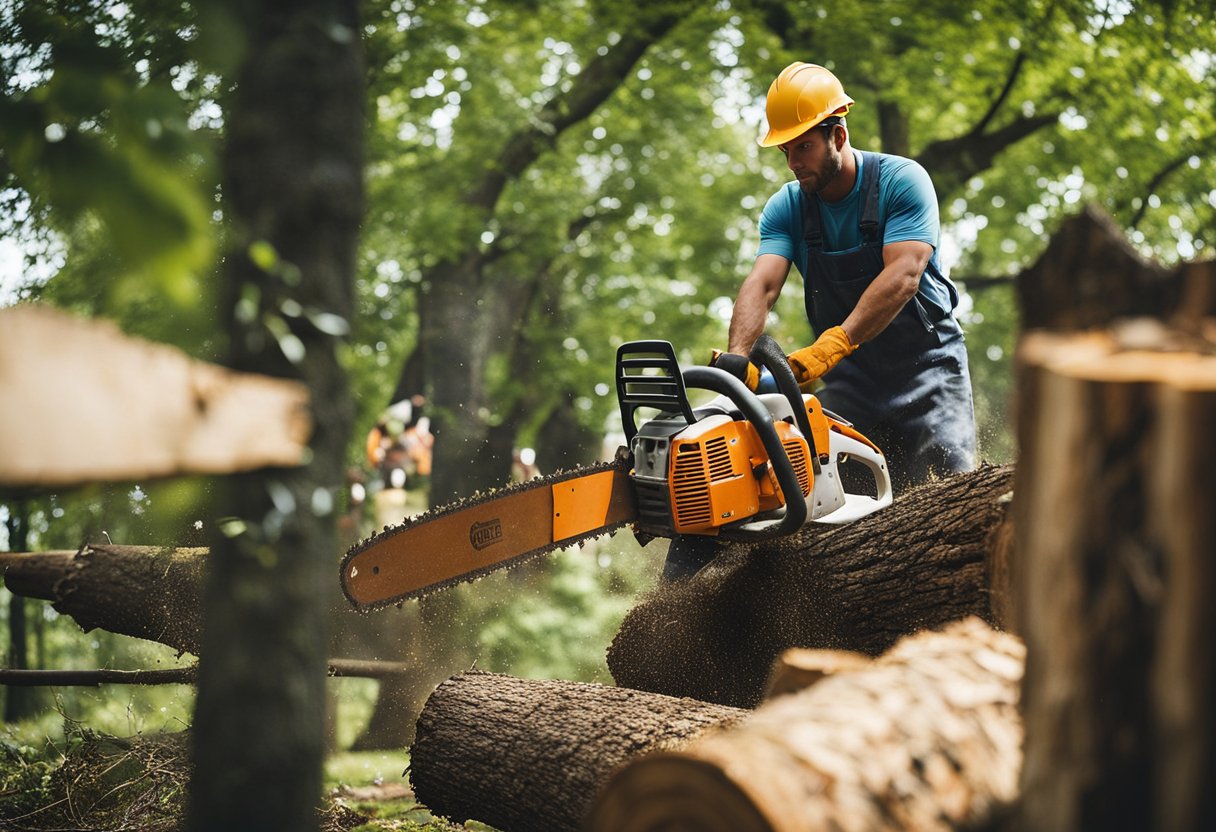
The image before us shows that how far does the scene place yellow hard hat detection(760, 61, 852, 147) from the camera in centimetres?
376

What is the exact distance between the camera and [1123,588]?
1.27m

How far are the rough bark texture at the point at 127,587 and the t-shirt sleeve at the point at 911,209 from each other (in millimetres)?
3167

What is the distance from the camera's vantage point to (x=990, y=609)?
118 inches

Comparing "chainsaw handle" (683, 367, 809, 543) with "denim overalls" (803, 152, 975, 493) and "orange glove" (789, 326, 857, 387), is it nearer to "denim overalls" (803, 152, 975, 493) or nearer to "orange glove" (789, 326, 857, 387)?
"orange glove" (789, 326, 857, 387)

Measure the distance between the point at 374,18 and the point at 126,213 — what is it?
743 cm

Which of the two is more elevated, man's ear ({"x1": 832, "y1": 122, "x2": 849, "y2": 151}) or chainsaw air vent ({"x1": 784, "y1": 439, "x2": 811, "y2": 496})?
man's ear ({"x1": 832, "y1": 122, "x2": 849, "y2": 151})

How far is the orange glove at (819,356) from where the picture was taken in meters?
3.37

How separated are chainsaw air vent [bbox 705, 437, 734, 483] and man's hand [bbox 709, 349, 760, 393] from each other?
0.81ft

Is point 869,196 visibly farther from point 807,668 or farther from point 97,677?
point 97,677

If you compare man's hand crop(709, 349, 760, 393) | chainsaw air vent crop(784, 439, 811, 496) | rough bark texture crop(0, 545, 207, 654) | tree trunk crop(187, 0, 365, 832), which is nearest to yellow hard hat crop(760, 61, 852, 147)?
man's hand crop(709, 349, 760, 393)

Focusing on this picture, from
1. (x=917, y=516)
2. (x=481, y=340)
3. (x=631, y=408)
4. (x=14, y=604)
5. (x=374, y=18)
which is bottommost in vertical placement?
(x=14, y=604)

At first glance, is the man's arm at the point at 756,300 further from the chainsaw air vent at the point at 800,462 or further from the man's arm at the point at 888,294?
the chainsaw air vent at the point at 800,462

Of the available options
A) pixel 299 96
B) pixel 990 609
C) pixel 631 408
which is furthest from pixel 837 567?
pixel 299 96

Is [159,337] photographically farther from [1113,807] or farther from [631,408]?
[631,408]
